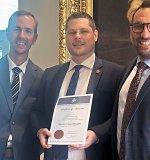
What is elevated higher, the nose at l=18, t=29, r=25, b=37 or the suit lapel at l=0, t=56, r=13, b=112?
the nose at l=18, t=29, r=25, b=37

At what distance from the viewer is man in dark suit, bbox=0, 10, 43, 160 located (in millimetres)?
1793

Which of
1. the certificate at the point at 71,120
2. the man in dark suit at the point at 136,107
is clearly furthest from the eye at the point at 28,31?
the man in dark suit at the point at 136,107

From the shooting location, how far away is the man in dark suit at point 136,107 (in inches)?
50.2

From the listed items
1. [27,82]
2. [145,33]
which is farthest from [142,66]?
[27,82]

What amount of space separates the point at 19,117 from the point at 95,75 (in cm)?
49

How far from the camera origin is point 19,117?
1.81 metres

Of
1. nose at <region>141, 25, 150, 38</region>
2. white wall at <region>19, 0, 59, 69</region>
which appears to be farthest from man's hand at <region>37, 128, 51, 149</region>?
white wall at <region>19, 0, 59, 69</region>

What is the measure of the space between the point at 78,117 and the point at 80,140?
0.38ft

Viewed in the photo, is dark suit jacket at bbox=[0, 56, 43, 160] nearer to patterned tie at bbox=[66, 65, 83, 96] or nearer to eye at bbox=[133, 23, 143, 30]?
patterned tie at bbox=[66, 65, 83, 96]

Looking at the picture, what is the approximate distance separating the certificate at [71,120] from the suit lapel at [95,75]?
106 millimetres

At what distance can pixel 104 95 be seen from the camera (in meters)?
1.60

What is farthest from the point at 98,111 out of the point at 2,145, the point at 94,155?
the point at 2,145

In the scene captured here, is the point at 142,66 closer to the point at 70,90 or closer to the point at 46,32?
the point at 70,90

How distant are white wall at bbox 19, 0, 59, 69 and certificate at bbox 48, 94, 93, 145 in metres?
0.77
